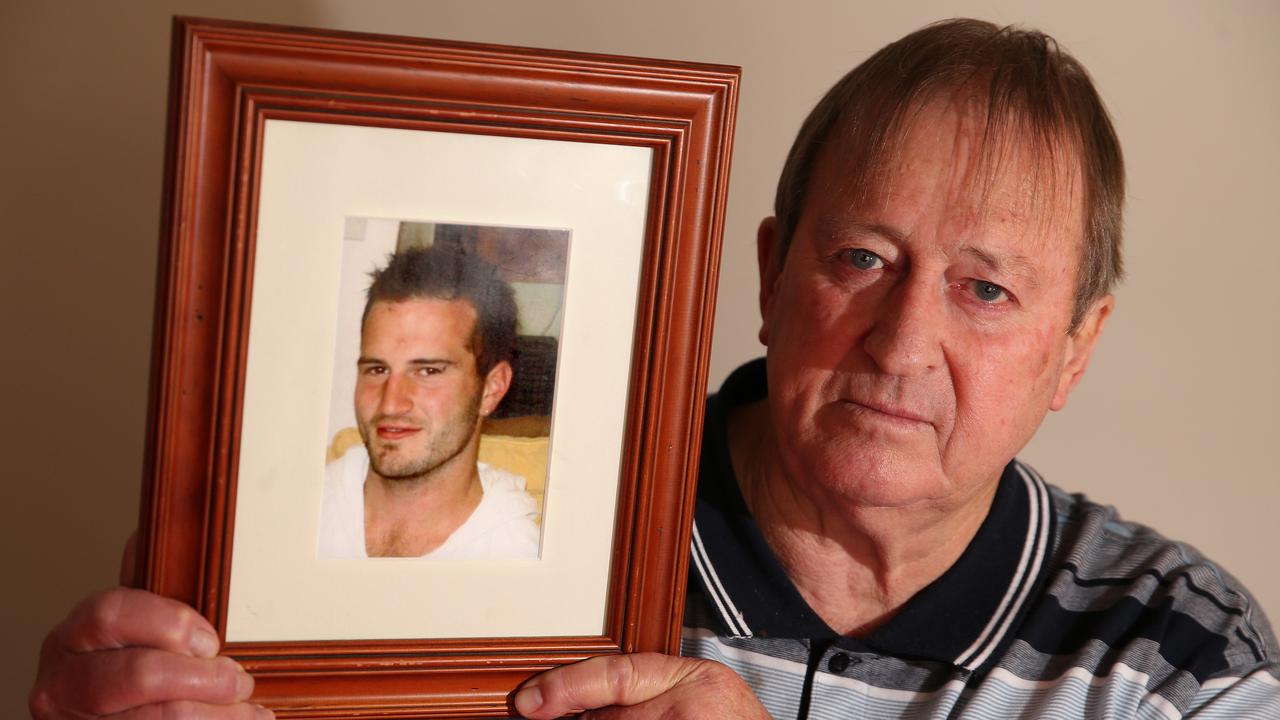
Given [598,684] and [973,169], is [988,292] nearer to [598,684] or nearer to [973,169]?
[973,169]

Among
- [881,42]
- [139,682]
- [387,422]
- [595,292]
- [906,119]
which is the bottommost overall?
[139,682]

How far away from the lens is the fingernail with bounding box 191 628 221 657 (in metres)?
0.85

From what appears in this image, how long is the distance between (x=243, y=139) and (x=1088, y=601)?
1055mm

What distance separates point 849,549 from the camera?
128cm

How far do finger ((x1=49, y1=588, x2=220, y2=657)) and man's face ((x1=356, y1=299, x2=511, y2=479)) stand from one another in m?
0.18

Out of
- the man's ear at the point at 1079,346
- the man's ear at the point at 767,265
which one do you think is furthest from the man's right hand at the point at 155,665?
the man's ear at the point at 1079,346

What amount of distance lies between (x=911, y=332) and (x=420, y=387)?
1.59ft

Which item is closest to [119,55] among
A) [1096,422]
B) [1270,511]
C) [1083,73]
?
[1083,73]

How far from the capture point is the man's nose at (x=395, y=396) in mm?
866

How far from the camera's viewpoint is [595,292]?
2.95ft

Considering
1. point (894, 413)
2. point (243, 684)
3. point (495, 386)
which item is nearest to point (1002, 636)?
point (894, 413)

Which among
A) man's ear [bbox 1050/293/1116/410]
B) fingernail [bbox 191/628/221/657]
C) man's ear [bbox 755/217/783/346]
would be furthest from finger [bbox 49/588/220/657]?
man's ear [bbox 1050/293/1116/410]

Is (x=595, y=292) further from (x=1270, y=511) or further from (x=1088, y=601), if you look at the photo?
(x=1270, y=511)

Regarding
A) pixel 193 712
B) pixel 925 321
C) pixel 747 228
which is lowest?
pixel 193 712
